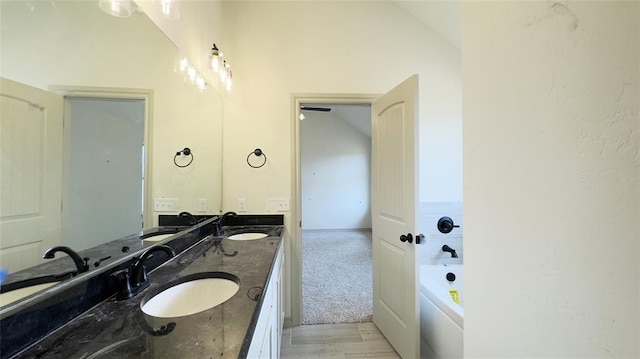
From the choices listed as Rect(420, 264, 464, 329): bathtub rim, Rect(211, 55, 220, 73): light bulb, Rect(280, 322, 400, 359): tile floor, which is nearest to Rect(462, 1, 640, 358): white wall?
Rect(420, 264, 464, 329): bathtub rim

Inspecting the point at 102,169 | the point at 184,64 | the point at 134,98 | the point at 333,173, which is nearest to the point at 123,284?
the point at 102,169

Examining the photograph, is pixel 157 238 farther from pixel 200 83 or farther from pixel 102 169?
pixel 200 83

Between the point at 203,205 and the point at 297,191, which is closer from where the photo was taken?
the point at 203,205

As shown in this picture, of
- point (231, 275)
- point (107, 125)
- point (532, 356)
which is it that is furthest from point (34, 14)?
point (532, 356)

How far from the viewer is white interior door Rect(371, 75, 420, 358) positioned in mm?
1579

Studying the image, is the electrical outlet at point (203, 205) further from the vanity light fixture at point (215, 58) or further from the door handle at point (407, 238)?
the door handle at point (407, 238)

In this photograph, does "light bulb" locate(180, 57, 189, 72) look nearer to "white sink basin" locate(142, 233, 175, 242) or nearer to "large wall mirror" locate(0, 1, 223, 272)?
"large wall mirror" locate(0, 1, 223, 272)

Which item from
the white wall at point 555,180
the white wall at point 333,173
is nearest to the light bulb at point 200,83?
the white wall at point 555,180

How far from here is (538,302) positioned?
0.58 m

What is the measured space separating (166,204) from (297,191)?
3.47 ft

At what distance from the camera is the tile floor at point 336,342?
1770 mm

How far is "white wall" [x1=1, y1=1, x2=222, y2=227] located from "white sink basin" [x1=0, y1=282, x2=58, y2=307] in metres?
0.55

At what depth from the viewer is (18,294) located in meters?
0.60

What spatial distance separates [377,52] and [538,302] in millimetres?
2266
